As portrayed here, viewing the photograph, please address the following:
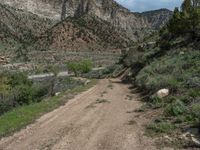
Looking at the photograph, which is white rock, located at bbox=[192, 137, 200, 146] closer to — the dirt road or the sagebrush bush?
the dirt road

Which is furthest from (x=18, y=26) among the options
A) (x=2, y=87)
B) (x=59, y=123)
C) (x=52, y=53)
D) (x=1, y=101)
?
(x=59, y=123)

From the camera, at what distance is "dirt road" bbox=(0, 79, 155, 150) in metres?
13.7

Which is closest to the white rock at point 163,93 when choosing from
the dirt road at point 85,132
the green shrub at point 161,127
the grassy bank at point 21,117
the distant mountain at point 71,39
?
the dirt road at point 85,132

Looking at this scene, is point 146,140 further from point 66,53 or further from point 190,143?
point 66,53

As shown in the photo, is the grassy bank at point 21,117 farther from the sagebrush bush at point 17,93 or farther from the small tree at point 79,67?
the small tree at point 79,67

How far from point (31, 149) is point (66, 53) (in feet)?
531

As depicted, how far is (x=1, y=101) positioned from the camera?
4356 cm

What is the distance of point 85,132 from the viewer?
15.6 meters

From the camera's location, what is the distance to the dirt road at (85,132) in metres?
13.7

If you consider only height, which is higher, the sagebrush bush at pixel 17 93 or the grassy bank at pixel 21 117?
the grassy bank at pixel 21 117

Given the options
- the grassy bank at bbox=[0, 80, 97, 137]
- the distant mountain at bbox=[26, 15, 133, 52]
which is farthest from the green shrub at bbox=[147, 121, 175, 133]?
the distant mountain at bbox=[26, 15, 133, 52]

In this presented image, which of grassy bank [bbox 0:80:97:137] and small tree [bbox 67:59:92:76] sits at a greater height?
grassy bank [bbox 0:80:97:137]

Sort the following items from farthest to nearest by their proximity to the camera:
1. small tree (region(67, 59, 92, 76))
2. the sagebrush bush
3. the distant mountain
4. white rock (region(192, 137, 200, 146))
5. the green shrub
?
the distant mountain → small tree (region(67, 59, 92, 76)) → the sagebrush bush → the green shrub → white rock (region(192, 137, 200, 146))

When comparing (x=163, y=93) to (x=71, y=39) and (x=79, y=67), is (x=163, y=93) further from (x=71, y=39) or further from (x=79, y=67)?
(x=71, y=39)
